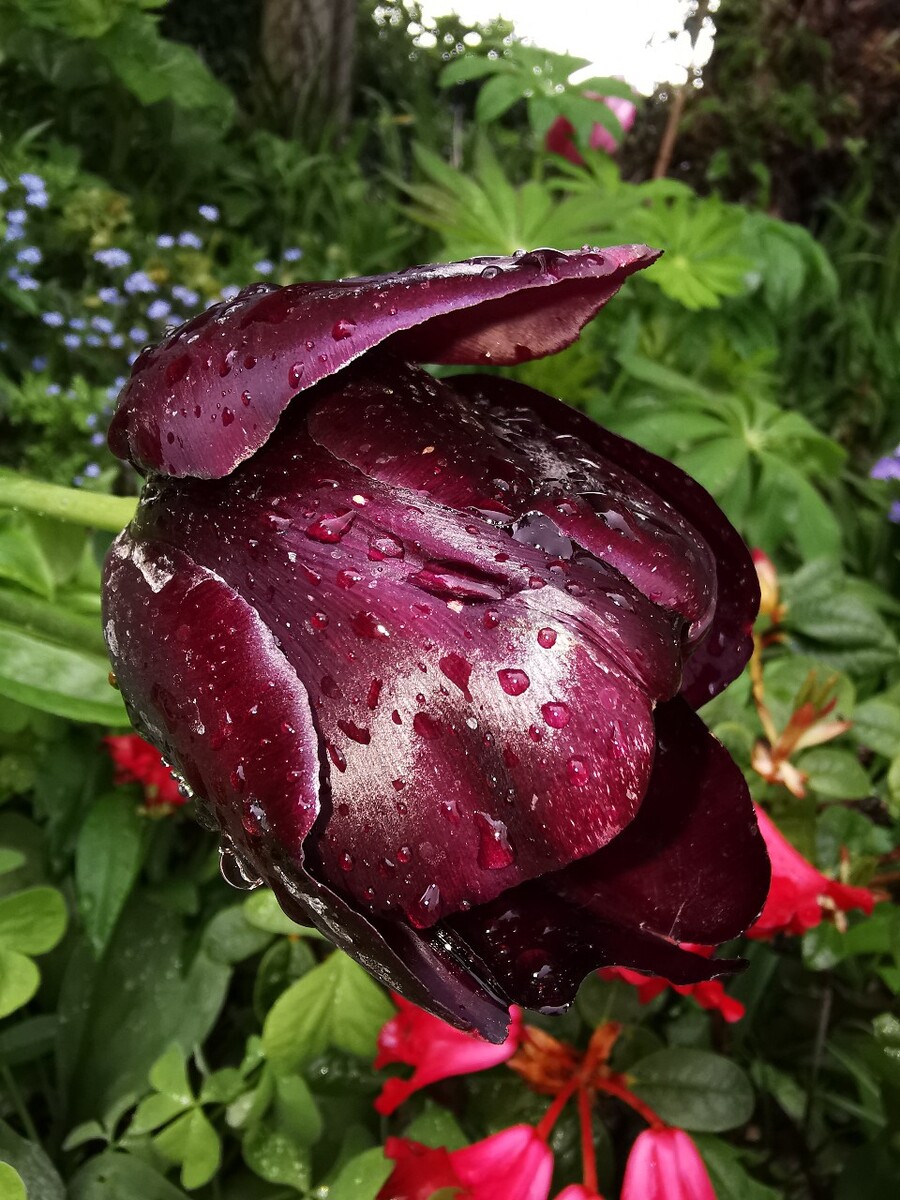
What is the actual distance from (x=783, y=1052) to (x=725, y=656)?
0.49 metres

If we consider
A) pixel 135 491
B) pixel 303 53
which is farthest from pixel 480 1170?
pixel 303 53

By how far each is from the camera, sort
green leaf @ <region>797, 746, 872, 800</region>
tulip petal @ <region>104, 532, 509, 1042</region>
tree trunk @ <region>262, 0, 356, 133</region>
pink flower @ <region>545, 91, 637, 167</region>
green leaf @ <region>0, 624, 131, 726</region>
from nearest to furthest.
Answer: tulip petal @ <region>104, 532, 509, 1042</region> → green leaf @ <region>0, 624, 131, 726</region> → green leaf @ <region>797, 746, 872, 800</region> → pink flower @ <region>545, 91, 637, 167</region> → tree trunk @ <region>262, 0, 356, 133</region>

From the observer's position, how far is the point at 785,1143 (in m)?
0.73

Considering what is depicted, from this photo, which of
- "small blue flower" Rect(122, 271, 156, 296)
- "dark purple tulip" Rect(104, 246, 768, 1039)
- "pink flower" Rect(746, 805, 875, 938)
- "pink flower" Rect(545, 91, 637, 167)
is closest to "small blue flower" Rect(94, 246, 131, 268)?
"small blue flower" Rect(122, 271, 156, 296)

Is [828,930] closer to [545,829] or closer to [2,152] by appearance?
[545,829]

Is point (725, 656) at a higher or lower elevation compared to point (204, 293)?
higher

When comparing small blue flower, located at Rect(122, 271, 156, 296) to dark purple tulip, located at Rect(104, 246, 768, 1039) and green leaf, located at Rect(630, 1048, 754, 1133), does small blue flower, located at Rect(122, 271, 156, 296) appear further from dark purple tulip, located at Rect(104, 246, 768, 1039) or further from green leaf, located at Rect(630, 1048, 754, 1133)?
green leaf, located at Rect(630, 1048, 754, 1133)

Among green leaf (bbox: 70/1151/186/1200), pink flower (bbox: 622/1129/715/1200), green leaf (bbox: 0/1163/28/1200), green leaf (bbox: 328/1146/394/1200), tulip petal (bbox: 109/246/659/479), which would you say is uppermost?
tulip petal (bbox: 109/246/659/479)

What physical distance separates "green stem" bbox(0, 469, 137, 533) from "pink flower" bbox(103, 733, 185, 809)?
311 millimetres

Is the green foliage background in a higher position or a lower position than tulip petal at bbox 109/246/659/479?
lower

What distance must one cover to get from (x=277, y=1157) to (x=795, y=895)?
14.7 inches

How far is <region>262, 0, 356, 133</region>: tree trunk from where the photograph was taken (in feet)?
7.84

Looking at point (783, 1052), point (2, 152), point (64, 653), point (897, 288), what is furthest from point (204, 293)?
point (783, 1052)

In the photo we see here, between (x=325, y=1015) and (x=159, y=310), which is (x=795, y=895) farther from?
(x=159, y=310)
